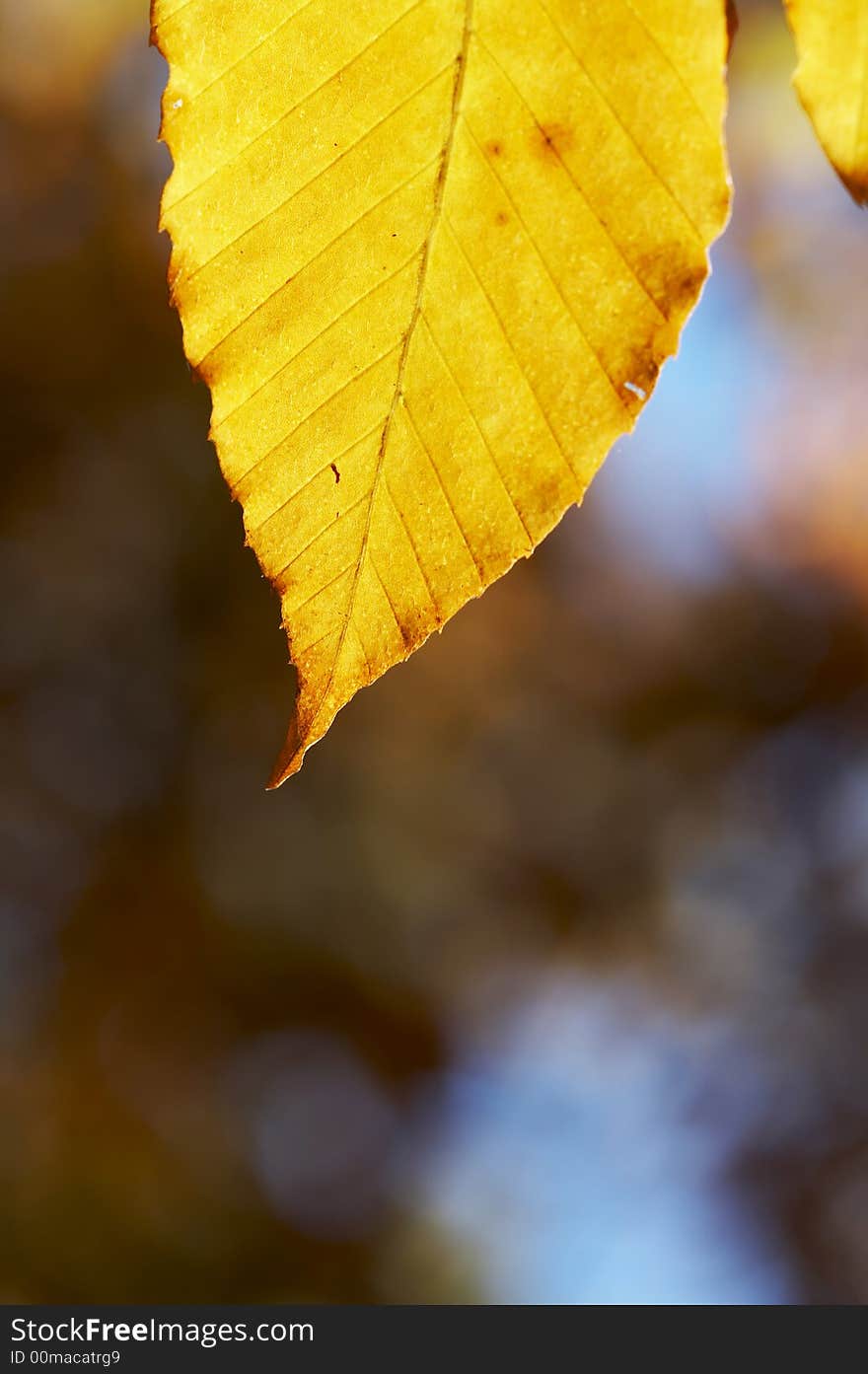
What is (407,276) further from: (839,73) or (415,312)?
(839,73)

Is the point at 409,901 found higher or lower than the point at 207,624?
lower

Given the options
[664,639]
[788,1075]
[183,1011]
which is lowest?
[788,1075]

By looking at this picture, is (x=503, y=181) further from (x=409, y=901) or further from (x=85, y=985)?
(x=85, y=985)

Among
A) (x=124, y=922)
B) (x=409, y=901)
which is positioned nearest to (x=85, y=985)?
(x=124, y=922)
